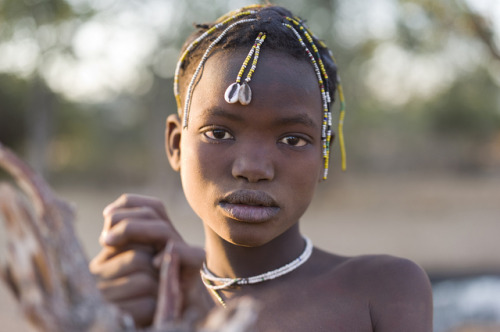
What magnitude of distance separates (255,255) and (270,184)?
37cm

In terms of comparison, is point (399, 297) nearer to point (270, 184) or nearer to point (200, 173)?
point (270, 184)

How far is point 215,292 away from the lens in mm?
1789

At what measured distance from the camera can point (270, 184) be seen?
4.90 ft

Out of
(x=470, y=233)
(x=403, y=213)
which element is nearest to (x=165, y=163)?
(x=403, y=213)

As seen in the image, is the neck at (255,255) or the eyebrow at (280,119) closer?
the eyebrow at (280,119)

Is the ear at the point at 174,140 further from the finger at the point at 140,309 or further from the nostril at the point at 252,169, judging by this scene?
the finger at the point at 140,309

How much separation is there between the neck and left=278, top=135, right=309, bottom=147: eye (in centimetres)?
35

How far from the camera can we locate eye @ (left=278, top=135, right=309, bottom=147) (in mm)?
1542

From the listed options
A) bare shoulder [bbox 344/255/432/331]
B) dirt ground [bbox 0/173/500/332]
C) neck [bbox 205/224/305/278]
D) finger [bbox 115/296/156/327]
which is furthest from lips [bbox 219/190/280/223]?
dirt ground [bbox 0/173/500/332]

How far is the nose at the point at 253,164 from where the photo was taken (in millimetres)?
1450

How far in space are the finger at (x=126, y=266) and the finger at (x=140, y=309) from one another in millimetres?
85

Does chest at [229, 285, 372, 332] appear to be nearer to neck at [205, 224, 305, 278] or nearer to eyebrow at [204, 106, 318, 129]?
neck at [205, 224, 305, 278]

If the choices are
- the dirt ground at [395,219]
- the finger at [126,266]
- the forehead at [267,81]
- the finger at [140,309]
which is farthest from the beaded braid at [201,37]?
the dirt ground at [395,219]

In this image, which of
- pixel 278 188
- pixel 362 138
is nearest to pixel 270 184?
pixel 278 188
